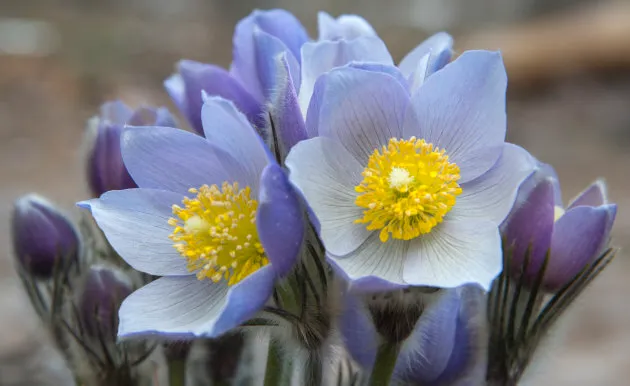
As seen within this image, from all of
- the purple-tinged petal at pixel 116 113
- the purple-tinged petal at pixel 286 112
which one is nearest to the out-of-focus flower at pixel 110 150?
the purple-tinged petal at pixel 116 113

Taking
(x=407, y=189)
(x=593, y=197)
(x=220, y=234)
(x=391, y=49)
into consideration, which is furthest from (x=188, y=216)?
(x=391, y=49)

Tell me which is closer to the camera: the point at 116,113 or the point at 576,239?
the point at 576,239

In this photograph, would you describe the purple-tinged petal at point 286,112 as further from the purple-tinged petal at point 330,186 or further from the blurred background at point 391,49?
the blurred background at point 391,49


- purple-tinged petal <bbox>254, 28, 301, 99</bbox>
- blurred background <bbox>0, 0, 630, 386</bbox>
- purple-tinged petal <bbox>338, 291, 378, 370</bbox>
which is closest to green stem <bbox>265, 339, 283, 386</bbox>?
purple-tinged petal <bbox>338, 291, 378, 370</bbox>

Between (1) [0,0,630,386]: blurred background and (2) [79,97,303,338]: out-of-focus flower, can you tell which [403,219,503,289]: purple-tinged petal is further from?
(1) [0,0,630,386]: blurred background

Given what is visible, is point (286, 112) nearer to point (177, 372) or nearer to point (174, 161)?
point (174, 161)

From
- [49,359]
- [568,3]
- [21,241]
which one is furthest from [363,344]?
[568,3]

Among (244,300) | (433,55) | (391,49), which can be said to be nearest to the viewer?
(244,300)
